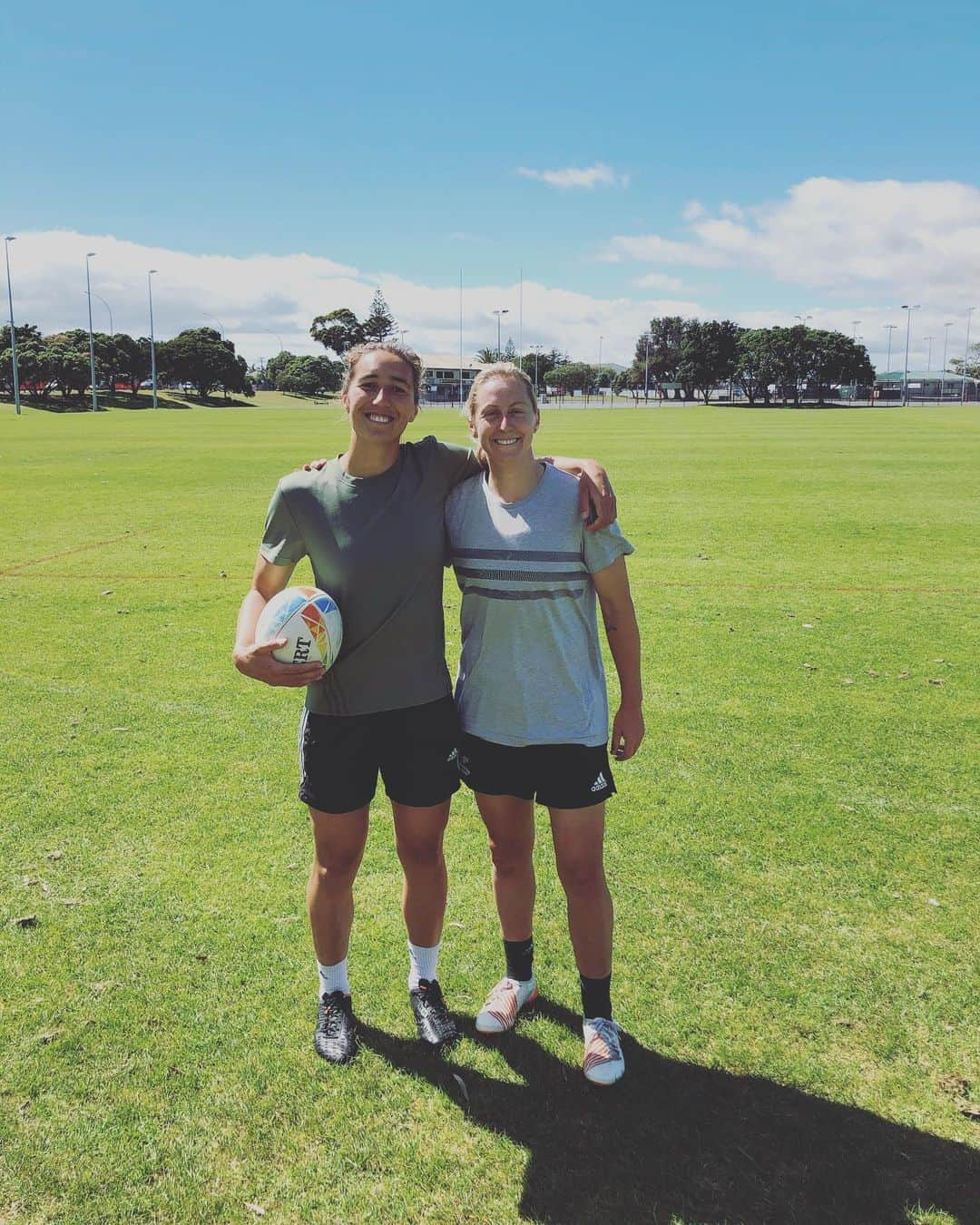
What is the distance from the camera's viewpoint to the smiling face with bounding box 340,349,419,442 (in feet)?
9.98

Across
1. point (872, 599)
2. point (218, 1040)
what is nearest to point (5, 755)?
point (218, 1040)

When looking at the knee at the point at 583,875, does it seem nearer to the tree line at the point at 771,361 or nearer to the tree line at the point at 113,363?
the tree line at the point at 113,363

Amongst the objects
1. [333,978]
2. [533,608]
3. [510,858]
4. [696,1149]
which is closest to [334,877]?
[333,978]

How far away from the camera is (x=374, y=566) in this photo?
118 inches

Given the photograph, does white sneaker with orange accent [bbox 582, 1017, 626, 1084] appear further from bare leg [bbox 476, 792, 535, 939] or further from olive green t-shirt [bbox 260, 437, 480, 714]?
olive green t-shirt [bbox 260, 437, 480, 714]

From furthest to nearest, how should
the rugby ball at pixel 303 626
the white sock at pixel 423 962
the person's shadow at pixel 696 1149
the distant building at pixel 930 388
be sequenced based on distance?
the distant building at pixel 930 388
the white sock at pixel 423 962
the rugby ball at pixel 303 626
the person's shadow at pixel 696 1149

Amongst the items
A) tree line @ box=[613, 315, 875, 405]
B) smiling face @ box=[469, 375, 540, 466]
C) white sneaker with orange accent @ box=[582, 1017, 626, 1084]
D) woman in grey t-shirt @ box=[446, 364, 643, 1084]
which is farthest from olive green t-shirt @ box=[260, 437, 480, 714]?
tree line @ box=[613, 315, 875, 405]

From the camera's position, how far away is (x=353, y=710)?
10.0 ft

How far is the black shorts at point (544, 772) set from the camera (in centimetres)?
302

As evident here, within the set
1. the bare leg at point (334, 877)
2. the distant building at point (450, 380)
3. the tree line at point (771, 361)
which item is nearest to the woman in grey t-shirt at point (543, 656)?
the bare leg at point (334, 877)

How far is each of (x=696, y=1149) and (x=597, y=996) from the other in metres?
0.55

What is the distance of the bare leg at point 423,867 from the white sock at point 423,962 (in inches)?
0.8

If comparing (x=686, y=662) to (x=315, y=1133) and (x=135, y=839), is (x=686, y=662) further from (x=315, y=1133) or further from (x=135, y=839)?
(x=315, y=1133)

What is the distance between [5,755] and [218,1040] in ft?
10.3
